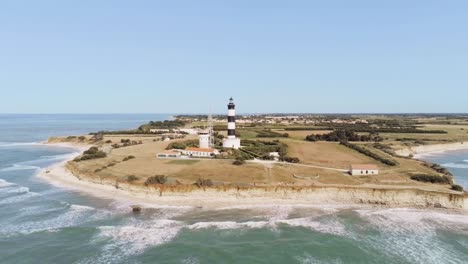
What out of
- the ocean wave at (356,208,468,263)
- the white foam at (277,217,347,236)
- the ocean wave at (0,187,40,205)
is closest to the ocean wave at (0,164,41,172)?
the ocean wave at (0,187,40,205)

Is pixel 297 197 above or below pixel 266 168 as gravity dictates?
below

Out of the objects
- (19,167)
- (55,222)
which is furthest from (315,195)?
(19,167)

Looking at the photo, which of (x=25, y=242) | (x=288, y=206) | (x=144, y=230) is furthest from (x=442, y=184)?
(x=25, y=242)

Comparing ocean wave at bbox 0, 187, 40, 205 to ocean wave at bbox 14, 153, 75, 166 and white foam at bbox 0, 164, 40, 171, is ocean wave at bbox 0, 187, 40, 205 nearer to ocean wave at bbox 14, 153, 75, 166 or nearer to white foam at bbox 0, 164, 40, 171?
white foam at bbox 0, 164, 40, 171

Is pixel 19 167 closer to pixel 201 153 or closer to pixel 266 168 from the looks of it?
pixel 201 153

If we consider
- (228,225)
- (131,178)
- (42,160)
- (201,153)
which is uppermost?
(201,153)

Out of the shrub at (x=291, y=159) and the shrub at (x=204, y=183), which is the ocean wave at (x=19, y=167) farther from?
the shrub at (x=291, y=159)
